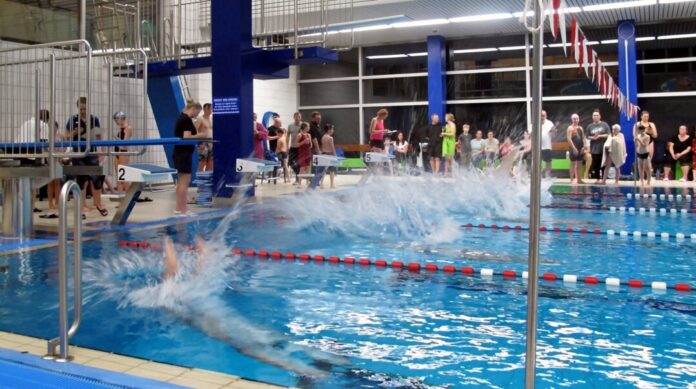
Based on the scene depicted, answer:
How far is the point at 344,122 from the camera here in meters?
25.4

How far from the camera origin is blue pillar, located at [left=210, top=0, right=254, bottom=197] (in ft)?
38.1

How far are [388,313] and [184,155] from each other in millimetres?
5759

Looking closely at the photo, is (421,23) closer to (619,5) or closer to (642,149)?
(619,5)

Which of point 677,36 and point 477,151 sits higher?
point 677,36

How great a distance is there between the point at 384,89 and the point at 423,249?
1812cm

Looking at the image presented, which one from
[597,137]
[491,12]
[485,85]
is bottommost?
[597,137]

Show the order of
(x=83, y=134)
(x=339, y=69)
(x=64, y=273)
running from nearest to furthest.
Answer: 1. (x=64, y=273)
2. (x=83, y=134)
3. (x=339, y=69)

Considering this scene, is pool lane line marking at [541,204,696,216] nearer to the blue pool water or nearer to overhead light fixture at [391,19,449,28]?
the blue pool water

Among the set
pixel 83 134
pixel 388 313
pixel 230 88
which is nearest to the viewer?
pixel 388 313

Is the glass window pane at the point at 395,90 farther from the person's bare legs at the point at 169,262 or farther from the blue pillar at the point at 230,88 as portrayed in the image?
the person's bare legs at the point at 169,262

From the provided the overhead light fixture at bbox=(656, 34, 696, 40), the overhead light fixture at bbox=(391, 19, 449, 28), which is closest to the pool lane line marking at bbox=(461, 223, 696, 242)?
the overhead light fixture at bbox=(391, 19, 449, 28)

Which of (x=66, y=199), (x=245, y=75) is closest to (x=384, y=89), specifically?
(x=245, y=75)

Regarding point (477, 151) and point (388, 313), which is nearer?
point (388, 313)

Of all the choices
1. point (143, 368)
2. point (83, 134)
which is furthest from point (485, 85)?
point (143, 368)
